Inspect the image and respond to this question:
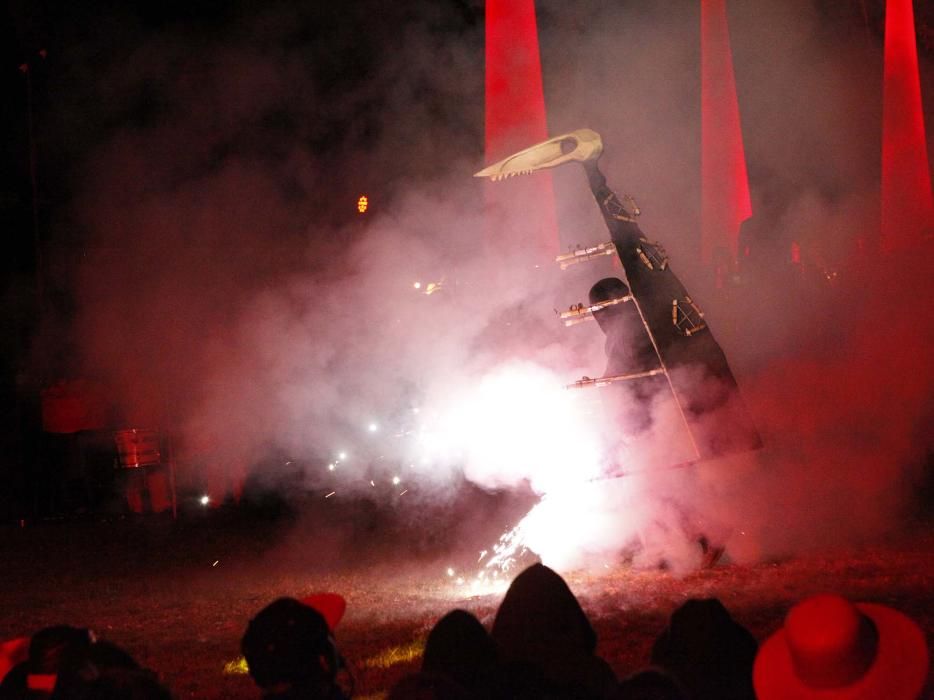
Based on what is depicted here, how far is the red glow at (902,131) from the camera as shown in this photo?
32.7 feet

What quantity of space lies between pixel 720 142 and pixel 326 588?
9.07 m

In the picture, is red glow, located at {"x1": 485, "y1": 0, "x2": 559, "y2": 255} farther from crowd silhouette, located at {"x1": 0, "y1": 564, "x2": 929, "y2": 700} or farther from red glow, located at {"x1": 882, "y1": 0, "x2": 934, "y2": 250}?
crowd silhouette, located at {"x1": 0, "y1": 564, "x2": 929, "y2": 700}

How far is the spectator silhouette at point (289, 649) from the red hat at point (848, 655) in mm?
1221

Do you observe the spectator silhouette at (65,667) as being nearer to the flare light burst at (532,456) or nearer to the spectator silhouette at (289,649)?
the spectator silhouette at (289,649)

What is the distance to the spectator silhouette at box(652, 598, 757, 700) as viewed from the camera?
2088mm

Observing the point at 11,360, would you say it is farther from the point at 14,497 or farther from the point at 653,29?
the point at 653,29

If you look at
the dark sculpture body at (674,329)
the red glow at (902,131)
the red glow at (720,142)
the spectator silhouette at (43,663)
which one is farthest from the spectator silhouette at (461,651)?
the red glow at (902,131)

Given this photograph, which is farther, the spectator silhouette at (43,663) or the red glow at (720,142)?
the red glow at (720,142)

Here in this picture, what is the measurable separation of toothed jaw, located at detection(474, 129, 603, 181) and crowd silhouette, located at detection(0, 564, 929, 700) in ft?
10.3

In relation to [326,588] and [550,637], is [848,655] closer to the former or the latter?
[550,637]

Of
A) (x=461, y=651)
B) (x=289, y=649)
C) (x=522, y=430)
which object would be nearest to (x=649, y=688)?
(x=461, y=651)

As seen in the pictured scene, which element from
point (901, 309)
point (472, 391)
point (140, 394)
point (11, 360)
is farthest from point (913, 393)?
point (11, 360)

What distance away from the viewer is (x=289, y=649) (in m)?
2.08

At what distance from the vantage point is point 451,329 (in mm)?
7312
